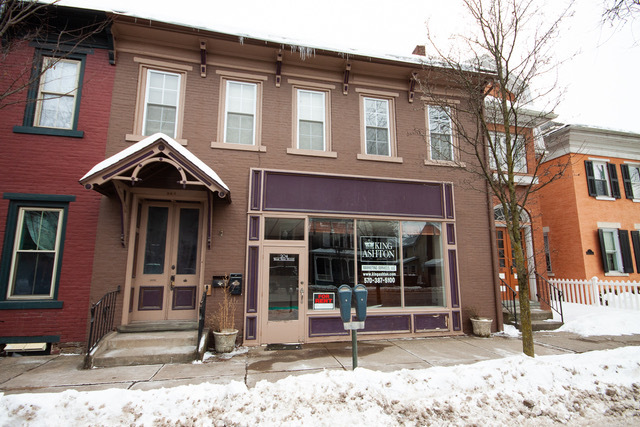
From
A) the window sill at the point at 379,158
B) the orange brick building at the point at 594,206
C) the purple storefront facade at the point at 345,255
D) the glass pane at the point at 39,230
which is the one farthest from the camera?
the orange brick building at the point at 594,206

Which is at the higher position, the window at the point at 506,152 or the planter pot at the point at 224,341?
the window at the point at 506,152

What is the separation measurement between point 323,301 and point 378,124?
4.86 metres

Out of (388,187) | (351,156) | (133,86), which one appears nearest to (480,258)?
(388,187)

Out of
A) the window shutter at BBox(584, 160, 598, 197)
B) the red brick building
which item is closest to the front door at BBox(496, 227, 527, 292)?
the window shutter at BBox(584, 160, 598, 197)

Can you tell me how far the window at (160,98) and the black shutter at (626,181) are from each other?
16920 millimetres

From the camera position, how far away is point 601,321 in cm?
934

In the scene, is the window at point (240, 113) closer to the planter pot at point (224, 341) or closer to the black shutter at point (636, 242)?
the planter pot at point (224, 341)

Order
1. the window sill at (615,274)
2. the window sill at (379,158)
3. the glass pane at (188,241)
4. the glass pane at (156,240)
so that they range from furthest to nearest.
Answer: the window sill at (615,274) → the window sill at (379,158) → the glass pane at (188,241) → the glass pane at (156,240)

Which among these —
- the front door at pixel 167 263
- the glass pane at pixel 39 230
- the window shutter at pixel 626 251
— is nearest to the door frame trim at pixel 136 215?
the front door at pixel 167 263

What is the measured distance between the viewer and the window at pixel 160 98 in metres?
7.76

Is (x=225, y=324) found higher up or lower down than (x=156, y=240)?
lower down

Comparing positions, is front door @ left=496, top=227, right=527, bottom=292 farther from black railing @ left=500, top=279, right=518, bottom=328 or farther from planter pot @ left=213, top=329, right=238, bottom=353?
planter pot @ left=213, top=329, right=238, bottom=353

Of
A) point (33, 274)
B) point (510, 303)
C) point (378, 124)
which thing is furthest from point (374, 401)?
point (510, 303)

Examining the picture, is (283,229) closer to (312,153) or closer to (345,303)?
(312,153)
